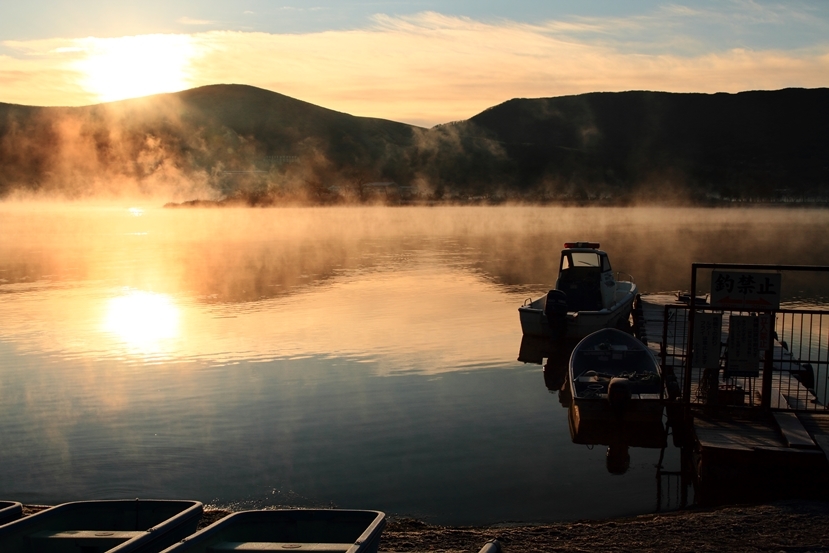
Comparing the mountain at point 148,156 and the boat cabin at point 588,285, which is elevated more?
the mountain at point 148,156

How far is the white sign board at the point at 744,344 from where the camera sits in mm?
13758

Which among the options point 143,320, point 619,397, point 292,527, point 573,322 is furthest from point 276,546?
point 143,320

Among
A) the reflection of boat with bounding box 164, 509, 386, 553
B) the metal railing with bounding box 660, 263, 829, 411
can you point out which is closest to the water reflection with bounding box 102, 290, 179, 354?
the metal railing with bounding box 660, 263, 829, 411

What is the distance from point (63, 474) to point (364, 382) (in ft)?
26.1

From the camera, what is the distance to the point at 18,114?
182750mm

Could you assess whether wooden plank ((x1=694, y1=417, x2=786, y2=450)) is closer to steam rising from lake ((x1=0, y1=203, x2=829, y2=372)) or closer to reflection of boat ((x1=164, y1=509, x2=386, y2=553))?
reflection of boat ((x1=164, y1=509, x2=386, y2=553))

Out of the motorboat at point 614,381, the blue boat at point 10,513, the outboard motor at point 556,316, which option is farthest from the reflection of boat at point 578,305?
the blue boat at point 10,513

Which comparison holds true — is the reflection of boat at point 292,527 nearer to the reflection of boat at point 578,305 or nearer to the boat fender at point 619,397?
the boat fender at point 619,397

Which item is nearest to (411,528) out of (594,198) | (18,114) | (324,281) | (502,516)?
(502,516)

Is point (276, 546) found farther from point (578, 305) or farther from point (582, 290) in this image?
point (582, 290)

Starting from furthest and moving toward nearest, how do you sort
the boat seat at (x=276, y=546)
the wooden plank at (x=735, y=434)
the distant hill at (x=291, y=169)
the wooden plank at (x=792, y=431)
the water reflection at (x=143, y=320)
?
the distant hill at (x=291, y=169)
the water reflection at (x=143, y=320)
the wooden plank at (x=735, y=434)
the wooden plank at (x=792, y=431)
the boat seat at (x=276, y=546)

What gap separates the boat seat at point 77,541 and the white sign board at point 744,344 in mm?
9957

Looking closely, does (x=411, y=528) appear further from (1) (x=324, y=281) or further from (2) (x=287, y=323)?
(1) (x=324, y=281)

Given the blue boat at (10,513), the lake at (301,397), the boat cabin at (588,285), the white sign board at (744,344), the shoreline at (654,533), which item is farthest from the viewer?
the boat cabin at (588,285)
